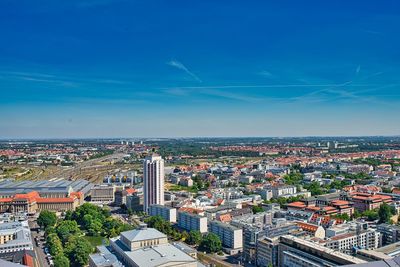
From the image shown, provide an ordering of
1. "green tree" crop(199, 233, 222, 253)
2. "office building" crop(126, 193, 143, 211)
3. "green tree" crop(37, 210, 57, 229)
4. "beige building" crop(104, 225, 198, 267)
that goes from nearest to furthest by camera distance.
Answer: "beige building" crop(104, 225, 198, 267)
"green tree" crop(199, 233, 222, 253)
"green tree" crop(37, 210, 57, 229)
"office building" crop(126, 193, 143, 211)

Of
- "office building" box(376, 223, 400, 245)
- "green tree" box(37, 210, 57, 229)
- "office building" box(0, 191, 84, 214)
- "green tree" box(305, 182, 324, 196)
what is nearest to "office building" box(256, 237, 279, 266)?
"office building" box(376, 223, 400, 245)

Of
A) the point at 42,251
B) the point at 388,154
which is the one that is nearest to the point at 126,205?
the point at 42,251

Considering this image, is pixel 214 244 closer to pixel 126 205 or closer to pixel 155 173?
pixel 155 173

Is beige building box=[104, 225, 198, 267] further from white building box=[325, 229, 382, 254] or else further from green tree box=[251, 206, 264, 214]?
green tree box=[251, 206, 264, 214]

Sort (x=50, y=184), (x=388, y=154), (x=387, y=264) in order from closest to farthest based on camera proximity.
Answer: (x=387, y=264) → (x=50, y=184) → (x=388, y=154)

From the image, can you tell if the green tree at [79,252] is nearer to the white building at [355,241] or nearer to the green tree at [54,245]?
the green tree at [54,245]

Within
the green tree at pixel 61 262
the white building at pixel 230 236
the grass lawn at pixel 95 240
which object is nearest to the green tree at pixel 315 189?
the white building at pixel 230 236

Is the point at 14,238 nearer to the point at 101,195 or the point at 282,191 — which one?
the point at 101,195
